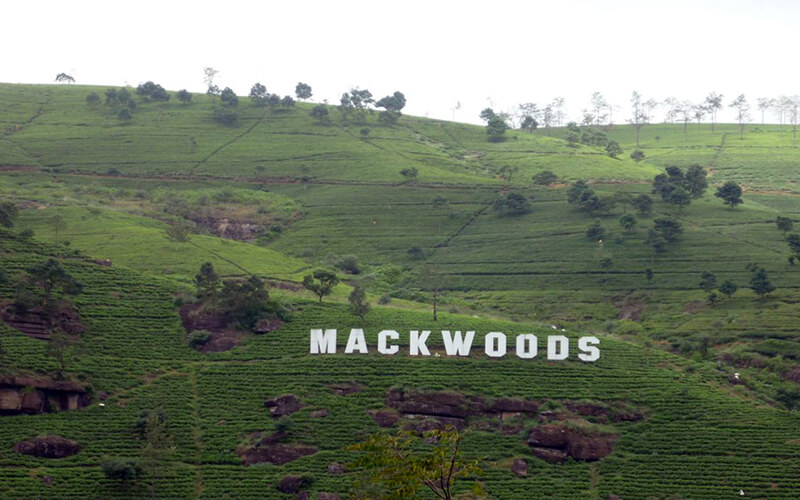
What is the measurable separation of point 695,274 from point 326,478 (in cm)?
5882

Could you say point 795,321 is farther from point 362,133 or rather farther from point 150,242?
point 362,133

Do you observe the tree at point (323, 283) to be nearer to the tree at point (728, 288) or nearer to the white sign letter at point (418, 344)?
the white sign letter at point (418, 344)

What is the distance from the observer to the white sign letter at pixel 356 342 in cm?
8375

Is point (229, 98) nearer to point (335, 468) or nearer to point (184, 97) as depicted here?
point (184, 97)

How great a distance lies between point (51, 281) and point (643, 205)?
78813mm

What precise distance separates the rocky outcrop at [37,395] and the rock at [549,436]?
35.7 m

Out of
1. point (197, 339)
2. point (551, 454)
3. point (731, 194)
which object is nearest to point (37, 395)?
point (197, 339)

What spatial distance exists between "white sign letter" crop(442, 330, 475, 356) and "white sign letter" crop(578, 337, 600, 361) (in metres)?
10.2

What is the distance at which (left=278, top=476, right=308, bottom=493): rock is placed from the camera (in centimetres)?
6669

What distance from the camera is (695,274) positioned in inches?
4274

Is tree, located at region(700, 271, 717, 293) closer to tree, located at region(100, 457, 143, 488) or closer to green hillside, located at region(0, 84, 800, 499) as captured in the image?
green hillside, located at region(0, 84, 800, 499)

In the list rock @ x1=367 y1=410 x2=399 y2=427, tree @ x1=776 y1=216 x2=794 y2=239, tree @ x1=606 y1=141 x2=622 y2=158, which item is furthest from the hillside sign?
tree @ x1=606 y1=141 x2=622 y2=158

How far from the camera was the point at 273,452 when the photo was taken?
7100 centimetres

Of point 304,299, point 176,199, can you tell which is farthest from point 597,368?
point 176,199
